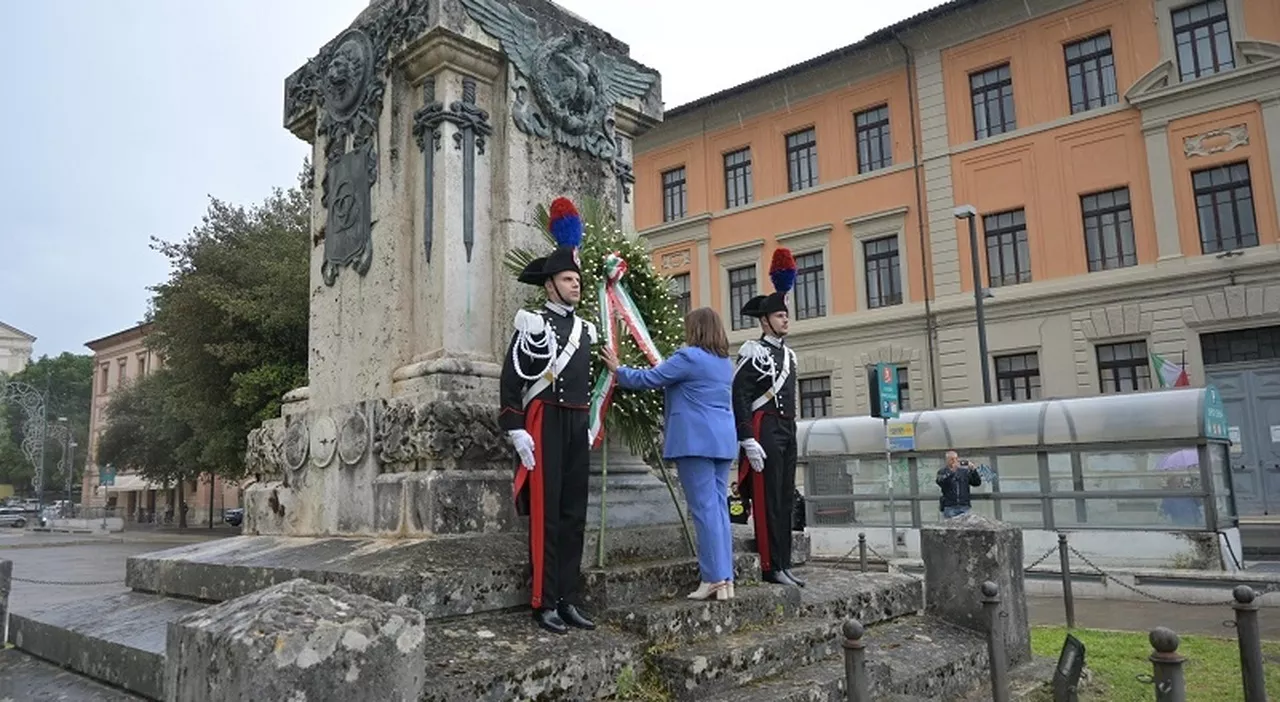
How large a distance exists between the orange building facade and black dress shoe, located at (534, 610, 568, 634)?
20402 mm

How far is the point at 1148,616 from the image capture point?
1028 cm

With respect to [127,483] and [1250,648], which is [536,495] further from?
[127,483]

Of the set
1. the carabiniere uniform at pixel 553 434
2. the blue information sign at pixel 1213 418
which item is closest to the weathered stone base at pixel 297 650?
the carabiniere uniform at pixel 553 434

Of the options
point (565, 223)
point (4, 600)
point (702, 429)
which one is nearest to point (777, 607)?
point (702, 429)

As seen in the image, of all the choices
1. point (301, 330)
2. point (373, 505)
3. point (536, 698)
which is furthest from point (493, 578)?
point (301, 330)

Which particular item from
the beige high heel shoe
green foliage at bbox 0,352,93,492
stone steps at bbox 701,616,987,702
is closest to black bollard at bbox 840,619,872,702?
stone steps at bbox 701,616,987,702

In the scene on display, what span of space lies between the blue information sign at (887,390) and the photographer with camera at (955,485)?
1107 millimetres

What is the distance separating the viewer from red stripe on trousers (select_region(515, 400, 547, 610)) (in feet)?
14.7

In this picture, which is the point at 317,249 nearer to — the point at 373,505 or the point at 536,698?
the point at 373,505

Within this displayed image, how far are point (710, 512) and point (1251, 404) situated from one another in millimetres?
20670

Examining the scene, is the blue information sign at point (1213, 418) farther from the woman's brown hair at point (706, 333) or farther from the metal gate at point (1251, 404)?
the woman's brown hair at point (706, 333)

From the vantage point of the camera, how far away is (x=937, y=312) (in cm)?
2584

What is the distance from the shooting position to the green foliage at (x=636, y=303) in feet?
18.5

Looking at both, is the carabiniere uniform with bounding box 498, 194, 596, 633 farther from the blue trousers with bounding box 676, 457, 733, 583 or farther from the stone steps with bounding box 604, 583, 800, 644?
the blue trousers with bounding box 676, 457, 733, 583
